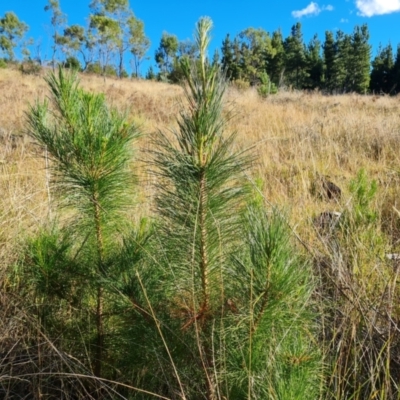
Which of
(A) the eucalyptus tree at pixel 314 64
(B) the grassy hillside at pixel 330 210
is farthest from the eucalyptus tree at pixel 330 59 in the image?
(B) the grassy hillside at pixel 330 210

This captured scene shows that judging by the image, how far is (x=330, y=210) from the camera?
2967 mm

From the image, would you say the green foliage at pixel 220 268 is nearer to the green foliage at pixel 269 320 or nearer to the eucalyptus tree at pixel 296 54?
the green foliage at pixel 269 320

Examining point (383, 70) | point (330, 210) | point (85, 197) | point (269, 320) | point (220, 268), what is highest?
point (383, 70)

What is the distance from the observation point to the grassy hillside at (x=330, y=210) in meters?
1.33

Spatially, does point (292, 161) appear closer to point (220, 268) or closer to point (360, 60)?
point (220, 268)

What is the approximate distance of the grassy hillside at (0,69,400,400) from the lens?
1.33 m

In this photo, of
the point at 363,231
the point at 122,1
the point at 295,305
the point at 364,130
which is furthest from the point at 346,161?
the point at 122,1

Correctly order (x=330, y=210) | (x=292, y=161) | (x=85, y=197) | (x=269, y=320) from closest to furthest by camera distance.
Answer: (x=269, y=320), (x=85, y=197), (x=330, y=210), (x=292, y=161)

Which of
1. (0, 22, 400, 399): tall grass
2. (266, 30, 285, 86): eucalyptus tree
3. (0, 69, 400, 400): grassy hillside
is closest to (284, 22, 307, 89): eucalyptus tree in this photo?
(266, 30, 285, 86): eucalyptus tree

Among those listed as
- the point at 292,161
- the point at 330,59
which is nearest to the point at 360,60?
the point at 330,59

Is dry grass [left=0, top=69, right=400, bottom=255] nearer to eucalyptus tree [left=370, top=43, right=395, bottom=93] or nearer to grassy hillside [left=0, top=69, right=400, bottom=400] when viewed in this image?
grassy hillside [left=0, top=69, right=400, bottom=400]

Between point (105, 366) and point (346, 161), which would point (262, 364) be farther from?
point (346, 161)

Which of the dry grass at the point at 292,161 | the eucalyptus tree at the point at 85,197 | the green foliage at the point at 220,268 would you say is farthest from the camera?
the dry grass at the point at 292,161

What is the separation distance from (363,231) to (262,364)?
153cm
